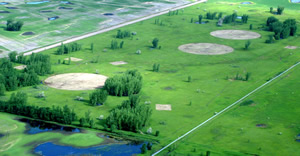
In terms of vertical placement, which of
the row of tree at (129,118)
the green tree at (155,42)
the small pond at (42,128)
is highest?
the green tree at (155,42)

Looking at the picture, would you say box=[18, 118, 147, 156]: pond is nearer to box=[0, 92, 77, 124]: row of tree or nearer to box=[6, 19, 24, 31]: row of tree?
box=[0, 92, 77, 124]: row of tree

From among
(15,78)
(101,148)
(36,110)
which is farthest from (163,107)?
(15,78)

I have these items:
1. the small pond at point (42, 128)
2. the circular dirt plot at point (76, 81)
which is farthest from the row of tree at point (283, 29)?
the small pond at point (42, 128)

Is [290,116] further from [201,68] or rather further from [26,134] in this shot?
[26,134]

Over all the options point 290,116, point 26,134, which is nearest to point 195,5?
point 290,116

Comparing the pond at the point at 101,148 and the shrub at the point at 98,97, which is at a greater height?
the shrub at the point at 98,97

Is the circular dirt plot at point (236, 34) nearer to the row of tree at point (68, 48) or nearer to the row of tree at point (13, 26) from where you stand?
the row of tree at point (68, 48)
